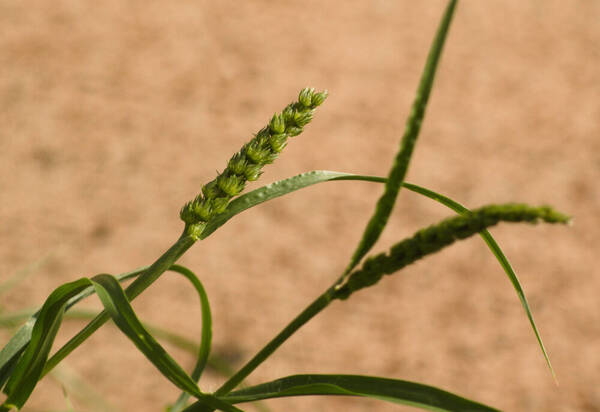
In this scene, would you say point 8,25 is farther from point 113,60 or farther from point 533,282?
point 533,282

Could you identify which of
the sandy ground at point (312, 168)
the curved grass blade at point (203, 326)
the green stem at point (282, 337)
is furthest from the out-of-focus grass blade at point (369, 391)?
the sandy ground at point (312, 168)

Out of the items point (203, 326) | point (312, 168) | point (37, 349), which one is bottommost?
point (37, 349)

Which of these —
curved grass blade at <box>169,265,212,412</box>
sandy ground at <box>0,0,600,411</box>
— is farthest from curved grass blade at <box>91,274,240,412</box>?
sandy ground at <box>0,0,600,411</box>

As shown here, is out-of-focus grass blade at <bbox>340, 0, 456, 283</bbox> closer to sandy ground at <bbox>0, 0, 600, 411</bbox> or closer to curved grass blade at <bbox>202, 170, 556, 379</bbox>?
curved grass blade at <bbox>202, 170, 556, 379</bbox>

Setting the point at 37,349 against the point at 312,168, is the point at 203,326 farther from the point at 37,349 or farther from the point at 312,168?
the point at 312,168

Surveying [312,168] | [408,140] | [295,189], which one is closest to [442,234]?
[408,140]

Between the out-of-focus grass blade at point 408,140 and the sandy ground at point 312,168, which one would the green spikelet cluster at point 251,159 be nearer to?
the out-of-focus grass blade at point 408,140
